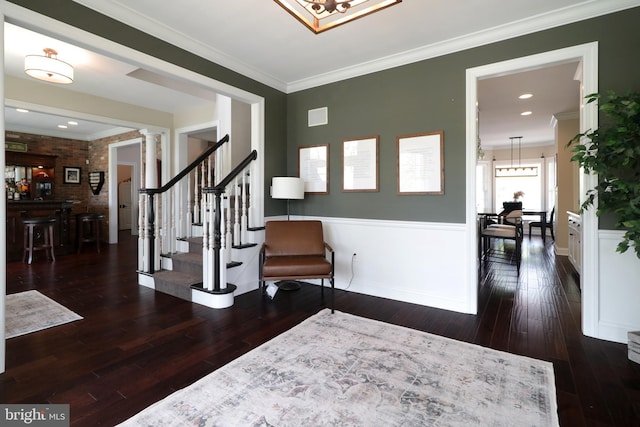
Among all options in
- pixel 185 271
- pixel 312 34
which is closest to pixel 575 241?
pixel 312 34

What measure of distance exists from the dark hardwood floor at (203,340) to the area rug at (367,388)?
0.15 metres

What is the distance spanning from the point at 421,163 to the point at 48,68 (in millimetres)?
4238

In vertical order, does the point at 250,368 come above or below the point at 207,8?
below

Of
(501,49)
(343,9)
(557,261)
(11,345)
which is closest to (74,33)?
(343,9)

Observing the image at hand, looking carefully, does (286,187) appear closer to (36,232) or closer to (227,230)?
(227,230)

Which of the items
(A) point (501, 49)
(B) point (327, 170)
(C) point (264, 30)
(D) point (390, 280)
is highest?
(C) point (264, 30)

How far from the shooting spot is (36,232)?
5832 mm

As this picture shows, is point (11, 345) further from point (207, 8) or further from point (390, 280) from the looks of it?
point (390, 280)

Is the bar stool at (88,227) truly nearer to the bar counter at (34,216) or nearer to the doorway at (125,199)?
the bar counter at (34,216)

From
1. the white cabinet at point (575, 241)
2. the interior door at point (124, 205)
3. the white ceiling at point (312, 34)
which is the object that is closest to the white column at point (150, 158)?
the white ceiling at point (312, 34)

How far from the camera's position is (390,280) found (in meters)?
3.56

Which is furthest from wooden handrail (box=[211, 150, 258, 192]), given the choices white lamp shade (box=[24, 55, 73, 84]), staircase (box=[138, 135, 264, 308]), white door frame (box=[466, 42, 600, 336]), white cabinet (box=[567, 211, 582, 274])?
white cabinet (box=[567, 211, 582, 274])

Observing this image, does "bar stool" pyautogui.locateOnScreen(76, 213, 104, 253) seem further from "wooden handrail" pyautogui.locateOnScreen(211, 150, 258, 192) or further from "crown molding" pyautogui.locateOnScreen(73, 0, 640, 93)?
"crown molding" pyautogui.locateOnScreen(73, 0, 640, 93)

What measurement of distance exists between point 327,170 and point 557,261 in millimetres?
4697
